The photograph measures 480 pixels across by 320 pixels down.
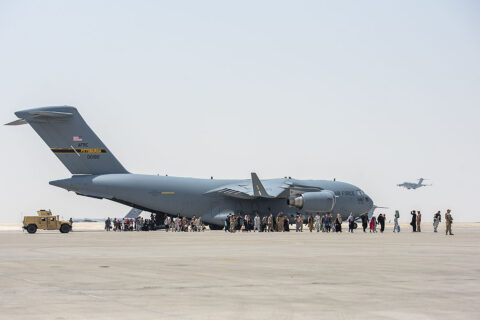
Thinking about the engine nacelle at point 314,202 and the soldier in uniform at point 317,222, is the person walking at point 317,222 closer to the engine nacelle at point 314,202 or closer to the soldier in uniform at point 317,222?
the soldier in uniform at point 317,222

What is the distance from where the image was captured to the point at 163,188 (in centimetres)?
5644

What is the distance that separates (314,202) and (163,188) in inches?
455

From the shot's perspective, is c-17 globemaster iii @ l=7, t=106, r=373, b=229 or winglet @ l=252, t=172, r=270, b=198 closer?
c-17 globemaster iii @ l=7, t=106, r=373, b=229

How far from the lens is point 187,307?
1086cm

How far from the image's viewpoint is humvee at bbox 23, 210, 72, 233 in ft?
173

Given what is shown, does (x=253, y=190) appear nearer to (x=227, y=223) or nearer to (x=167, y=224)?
(x=227, y=223)

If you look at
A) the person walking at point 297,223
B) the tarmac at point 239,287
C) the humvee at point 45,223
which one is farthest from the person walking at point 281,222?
the tarmac at point 239,287

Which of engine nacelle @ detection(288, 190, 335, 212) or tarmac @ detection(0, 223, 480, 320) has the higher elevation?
engine nacelle @ detection(288, 190, 335, 212)

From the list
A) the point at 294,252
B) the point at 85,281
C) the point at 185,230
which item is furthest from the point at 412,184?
the point at 85,281

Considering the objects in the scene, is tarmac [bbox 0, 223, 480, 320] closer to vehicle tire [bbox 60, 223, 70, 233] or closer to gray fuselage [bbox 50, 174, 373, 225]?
vehicle tire [bbox 60, 223, 70, 233]

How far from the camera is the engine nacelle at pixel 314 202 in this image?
56188 mm

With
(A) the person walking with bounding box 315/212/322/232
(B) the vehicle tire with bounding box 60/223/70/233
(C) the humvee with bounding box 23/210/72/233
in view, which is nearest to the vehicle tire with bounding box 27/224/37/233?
(C) the humvee with bounding box 23/210/72/233

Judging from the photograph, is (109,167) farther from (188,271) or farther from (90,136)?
(188,271)

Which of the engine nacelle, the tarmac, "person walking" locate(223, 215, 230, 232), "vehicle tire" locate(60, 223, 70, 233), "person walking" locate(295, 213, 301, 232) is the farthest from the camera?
"person walking" locate(223, 215, 230, 232)
